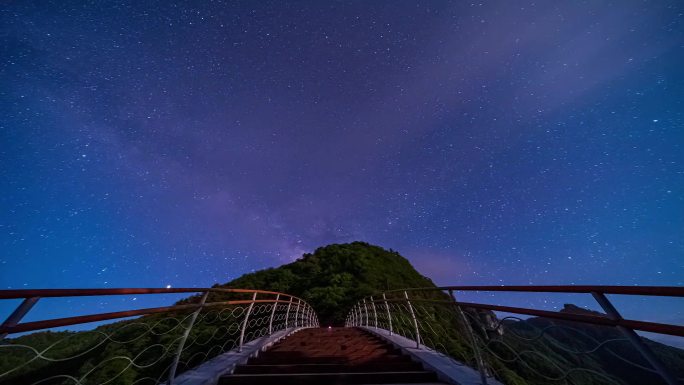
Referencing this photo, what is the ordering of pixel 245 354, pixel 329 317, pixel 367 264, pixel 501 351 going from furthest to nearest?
pixel 367 264, pixel 329 317, pixel 501 351, pixel 245 354

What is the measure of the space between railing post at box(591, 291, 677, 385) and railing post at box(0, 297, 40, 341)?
4.29 m

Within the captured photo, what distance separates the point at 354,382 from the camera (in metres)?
3.83

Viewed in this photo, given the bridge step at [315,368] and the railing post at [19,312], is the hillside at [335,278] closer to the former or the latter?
the bridge step at [315,368]

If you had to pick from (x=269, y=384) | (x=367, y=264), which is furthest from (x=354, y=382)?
(x=367, y=264)

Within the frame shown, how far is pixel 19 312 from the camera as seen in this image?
1984mm

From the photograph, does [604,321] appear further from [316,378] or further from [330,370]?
[330,370]

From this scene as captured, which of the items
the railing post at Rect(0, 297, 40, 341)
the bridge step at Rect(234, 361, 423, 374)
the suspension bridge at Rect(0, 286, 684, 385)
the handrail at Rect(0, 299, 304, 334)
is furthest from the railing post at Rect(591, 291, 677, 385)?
the railing post at Rect(0, 297, 40, 341)

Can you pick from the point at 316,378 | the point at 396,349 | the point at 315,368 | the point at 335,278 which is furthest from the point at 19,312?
the point at 335,278

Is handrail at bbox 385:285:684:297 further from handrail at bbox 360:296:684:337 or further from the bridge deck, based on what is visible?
the bridge deck

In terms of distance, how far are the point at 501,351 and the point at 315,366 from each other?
35353mm

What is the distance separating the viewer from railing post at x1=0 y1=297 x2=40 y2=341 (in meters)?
1.90

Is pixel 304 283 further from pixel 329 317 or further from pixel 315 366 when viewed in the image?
pixel 315 366

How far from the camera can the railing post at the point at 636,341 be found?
1.85 metres

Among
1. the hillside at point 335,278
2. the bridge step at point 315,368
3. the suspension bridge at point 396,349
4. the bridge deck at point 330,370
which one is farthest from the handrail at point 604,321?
the hillside at point 335,278
